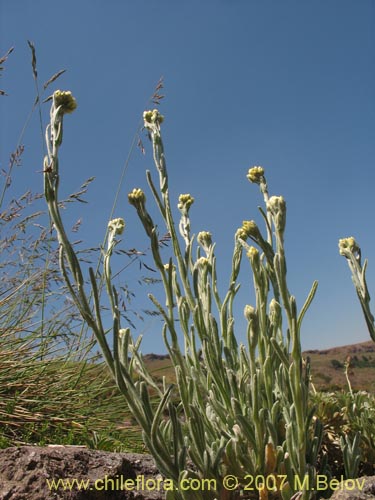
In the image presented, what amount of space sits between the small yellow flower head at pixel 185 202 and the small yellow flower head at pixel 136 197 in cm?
38

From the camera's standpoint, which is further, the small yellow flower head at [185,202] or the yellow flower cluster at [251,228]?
the small yellow flower head at [185,202]

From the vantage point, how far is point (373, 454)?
5.70 feet

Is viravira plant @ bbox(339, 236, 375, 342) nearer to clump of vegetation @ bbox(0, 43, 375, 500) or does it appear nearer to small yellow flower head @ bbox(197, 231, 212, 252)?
clump of vegetation @ bbox(0, 43, 375, 500)

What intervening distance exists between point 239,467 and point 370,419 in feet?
2.36

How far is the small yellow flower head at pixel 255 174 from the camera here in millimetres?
1584

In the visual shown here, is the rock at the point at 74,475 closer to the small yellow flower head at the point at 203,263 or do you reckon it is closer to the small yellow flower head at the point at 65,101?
the small yellow flower head at the point at 203,263

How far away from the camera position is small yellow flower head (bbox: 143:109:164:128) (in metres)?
1.68

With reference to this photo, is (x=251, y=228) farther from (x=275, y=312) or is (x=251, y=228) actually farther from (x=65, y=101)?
(x=65, y=101)

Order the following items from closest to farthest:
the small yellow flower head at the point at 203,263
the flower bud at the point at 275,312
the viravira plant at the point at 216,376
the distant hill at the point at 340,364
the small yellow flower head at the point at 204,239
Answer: the viravira plant at the point at 216,376 < the flower bud at the point at 275,312 < the small yellow flower head at the point at 203,263 < the small yellow flower head at the point at 204,239 < the distant hill at the point at 340,364

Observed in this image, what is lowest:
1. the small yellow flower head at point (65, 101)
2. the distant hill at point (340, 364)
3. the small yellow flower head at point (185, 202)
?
the distant hill at point (340, 364)

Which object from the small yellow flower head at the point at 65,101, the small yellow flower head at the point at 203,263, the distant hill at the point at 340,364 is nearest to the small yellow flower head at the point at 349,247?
the small yellow flower head at the point at 203,263

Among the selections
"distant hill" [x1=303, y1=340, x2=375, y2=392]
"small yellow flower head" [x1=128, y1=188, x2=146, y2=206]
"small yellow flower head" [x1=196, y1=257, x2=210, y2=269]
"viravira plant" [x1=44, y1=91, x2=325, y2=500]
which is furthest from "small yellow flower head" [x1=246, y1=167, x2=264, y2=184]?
"distant hill" [x1=303, y1=340, x2=375, y2=392]

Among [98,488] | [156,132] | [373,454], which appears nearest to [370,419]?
[373,454]

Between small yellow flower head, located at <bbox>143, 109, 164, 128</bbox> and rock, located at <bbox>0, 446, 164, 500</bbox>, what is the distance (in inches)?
44.7
